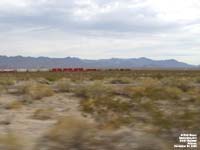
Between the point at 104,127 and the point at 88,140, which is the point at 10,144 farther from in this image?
the point at 104,127

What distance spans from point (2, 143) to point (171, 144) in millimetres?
4246

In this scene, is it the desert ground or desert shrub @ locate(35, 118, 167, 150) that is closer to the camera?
desert shrub @ locate(35, 118, 167, 150)

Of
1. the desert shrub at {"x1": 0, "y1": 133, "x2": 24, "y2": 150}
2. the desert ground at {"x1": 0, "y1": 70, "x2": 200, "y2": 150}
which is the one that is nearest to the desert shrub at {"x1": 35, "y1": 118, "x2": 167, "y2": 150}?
the desert ground at {"x1": 0, "y1": 70, "x2": 200, "y2": 150}

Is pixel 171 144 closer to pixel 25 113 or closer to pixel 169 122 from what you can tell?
pixel 169 122

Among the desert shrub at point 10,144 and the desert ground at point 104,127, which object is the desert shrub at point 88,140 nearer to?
the desert ground at point 104,127

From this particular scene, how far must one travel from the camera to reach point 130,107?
21828 millimetres

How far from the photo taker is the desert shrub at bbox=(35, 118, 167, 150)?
1212 cm

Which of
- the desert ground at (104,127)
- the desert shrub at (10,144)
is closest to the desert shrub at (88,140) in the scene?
the desert ground at (104,127)

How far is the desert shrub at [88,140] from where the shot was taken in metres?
12.1

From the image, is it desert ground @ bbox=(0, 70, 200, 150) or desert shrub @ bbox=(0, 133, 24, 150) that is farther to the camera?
desert ground @ bbox=(0, 70, 200, 150)

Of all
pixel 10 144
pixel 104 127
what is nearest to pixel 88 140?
pixel 10 144

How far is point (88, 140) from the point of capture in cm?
1270

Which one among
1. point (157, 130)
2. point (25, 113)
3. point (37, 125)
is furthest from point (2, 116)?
point (157, 130)

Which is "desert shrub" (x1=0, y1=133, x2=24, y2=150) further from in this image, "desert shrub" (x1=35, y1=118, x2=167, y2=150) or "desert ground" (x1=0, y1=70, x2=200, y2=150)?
"desert shrub" (x1=35, y1=118, x2=167, y2=150)
